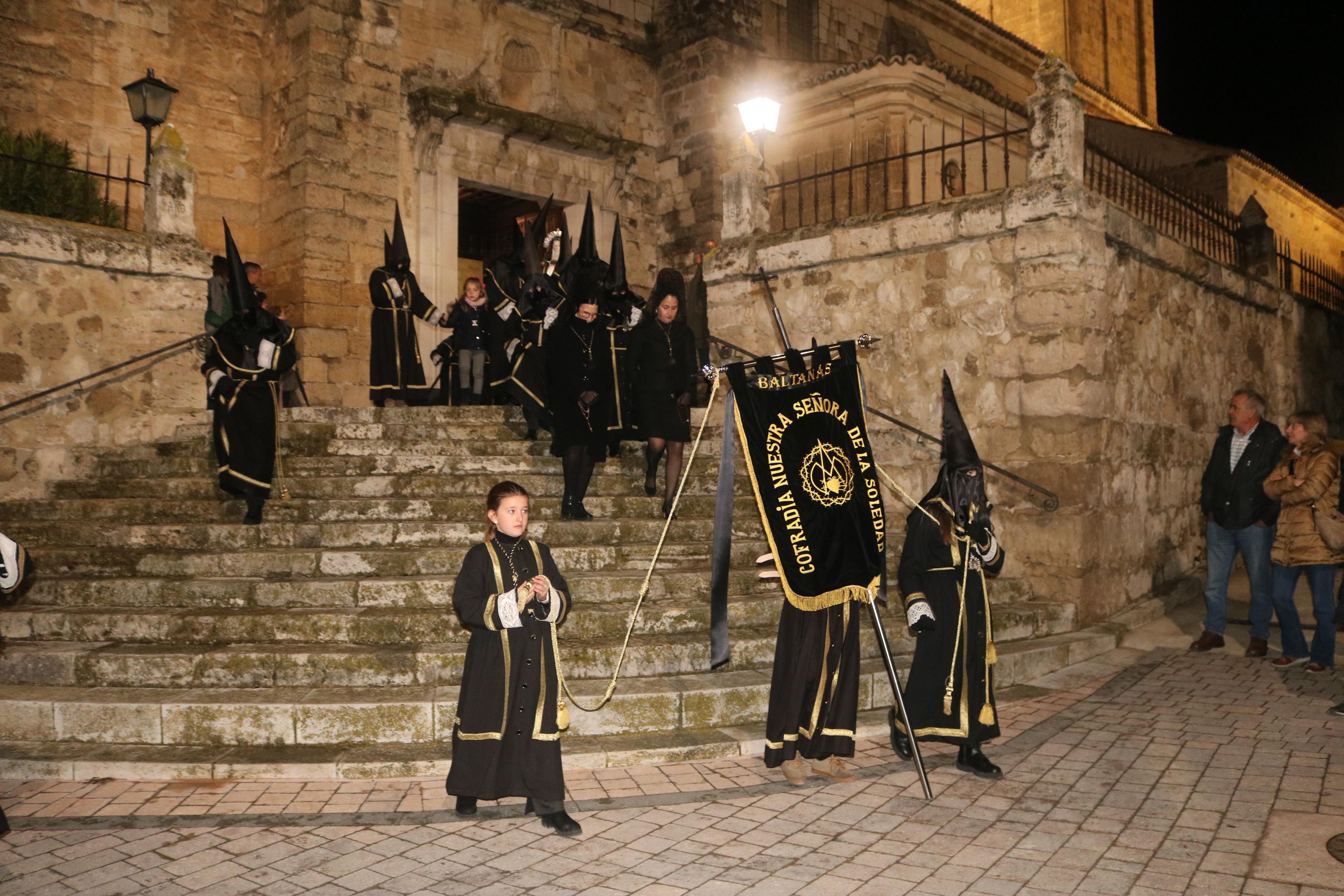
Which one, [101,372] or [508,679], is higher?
[101,372]

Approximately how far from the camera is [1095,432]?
8453mm

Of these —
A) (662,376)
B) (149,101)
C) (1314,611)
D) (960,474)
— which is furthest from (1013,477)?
(149,101)

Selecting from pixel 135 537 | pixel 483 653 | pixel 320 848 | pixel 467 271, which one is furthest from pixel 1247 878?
pixel 467 271

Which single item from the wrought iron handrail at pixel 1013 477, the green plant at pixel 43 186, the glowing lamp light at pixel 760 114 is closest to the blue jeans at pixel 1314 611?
the wrought iron handrail at pixel 1013 477

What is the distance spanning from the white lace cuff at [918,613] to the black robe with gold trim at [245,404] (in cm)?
503

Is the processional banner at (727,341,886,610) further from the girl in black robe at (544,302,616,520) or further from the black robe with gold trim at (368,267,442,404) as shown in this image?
the black robe with gold trim at (368,267,442,404)

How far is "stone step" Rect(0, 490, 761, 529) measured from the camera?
7.79 m

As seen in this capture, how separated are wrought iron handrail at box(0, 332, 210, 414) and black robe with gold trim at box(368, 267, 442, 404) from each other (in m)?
1.91

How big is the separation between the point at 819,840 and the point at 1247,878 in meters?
1.64

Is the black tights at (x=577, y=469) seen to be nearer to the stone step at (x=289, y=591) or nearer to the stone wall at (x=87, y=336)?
the stone step at (x=289, y=591)

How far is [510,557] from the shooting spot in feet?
15.1

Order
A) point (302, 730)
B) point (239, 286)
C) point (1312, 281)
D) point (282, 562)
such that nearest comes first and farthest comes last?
1. point (302, 730)
2. point (282, 562)
3. point (239, 286)
4. point (1312, 281)

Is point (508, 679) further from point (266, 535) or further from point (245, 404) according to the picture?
point (245, 404)

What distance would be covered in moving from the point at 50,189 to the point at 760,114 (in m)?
7.02
